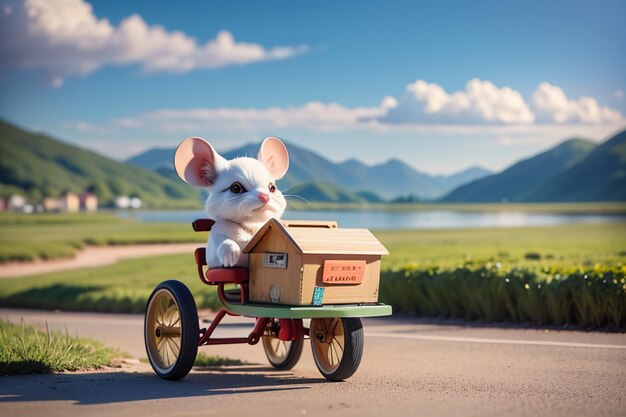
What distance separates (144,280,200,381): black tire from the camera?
6.33m

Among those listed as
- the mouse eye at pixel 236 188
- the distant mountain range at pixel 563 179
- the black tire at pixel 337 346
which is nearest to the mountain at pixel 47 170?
the distant mountain range at pixel 563 179

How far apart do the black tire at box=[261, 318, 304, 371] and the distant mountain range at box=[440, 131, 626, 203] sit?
46.4 ft

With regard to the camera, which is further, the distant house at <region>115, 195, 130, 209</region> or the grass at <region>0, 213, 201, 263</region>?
the distant house at <region>115, 195, 130, 209</region>

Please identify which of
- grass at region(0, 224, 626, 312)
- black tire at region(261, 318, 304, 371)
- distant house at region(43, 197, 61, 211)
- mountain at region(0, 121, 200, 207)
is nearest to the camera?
black tire at region(261, 318, 304, 371)

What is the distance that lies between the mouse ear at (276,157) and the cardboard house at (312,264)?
1081mm

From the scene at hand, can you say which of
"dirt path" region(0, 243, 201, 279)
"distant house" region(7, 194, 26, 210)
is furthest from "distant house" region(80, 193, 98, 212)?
"dirt path" region(0, 243, 201, 279)

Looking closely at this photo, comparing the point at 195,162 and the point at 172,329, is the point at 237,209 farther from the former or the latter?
the point at 172,329

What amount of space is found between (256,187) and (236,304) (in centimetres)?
101

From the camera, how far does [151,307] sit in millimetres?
6949

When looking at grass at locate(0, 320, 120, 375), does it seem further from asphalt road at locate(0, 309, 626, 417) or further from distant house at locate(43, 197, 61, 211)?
distant house at locate(43, 197, 61, 211)

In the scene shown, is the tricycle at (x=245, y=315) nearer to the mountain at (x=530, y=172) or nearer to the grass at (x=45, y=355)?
the grass at (x=45, y=355)

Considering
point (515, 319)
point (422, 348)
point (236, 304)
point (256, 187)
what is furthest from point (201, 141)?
point (515, 319)

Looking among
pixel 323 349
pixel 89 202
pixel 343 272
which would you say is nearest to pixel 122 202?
pixel 89 202

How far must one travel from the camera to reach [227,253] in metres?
6.42
